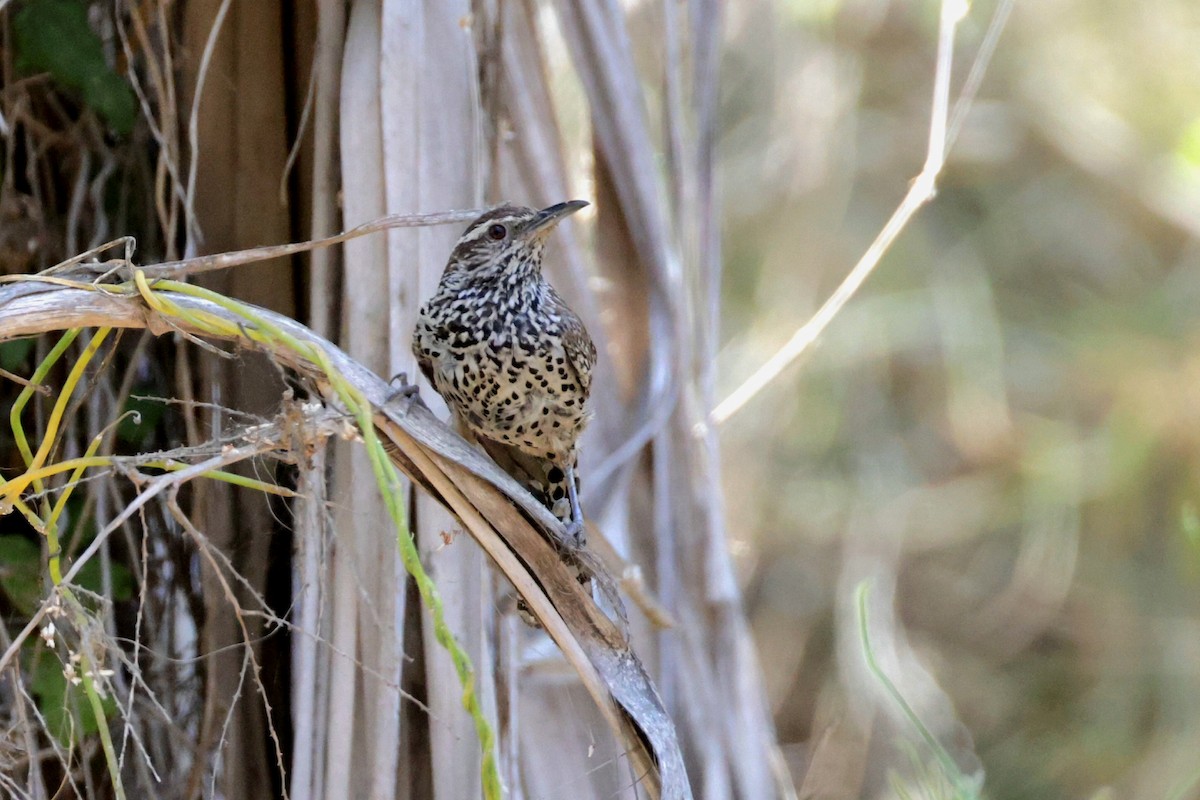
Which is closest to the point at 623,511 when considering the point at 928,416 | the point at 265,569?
the point at 265,569

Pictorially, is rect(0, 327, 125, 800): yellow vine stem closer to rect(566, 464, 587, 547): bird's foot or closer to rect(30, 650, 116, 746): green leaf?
rect(30, 650, 116, 746): green leaf

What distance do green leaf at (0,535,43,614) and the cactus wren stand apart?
740mm

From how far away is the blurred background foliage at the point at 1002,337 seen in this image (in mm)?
5516

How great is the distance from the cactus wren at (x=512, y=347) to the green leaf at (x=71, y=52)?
660 mm

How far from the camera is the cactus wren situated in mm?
2163

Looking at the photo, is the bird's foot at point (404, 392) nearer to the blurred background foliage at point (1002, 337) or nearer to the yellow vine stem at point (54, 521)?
the yellow vine stem at point (54, 521)

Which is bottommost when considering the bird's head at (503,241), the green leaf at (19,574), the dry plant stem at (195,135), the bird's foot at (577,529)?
the green leaf at (19,574)

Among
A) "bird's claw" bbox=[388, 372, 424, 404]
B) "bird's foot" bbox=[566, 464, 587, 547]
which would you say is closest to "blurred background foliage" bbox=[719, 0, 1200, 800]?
"bird's foot" bbox=[566, 464, 587, 547]

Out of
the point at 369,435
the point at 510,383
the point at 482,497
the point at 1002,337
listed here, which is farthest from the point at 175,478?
the point at 1002,337

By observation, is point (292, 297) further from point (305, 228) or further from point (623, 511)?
point (623, 511)

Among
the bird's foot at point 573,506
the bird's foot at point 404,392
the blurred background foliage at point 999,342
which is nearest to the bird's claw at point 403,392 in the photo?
the bird's foot at point 404,392

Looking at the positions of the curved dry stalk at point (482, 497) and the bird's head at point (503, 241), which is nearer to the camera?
the curved dry stalk at point (482, 497)

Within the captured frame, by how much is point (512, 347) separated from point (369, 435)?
3.38ft

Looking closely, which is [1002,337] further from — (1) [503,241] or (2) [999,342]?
(1) [503,241]
